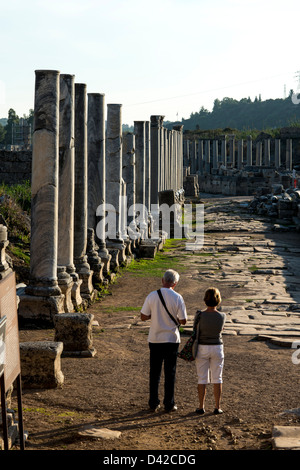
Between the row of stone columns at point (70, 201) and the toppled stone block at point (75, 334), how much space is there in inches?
53.4

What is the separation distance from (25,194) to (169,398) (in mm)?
12146

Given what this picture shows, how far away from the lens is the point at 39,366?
7656 millimetres

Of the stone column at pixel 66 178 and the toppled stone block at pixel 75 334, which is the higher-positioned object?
the stone column at pixel 66 178

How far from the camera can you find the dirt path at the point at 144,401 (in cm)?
621

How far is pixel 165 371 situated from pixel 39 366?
4.59 feet

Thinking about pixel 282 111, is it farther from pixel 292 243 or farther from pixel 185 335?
pixel 185 335

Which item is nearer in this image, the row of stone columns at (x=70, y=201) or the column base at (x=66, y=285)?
the row of stone columns at (x=70, y=201)

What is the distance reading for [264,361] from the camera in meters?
9.05

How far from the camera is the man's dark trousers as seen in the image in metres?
7.11

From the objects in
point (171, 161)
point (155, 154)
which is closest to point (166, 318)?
point (155, 154)

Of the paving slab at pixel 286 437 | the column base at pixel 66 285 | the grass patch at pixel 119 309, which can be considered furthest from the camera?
the grass patch at pixel 119 309

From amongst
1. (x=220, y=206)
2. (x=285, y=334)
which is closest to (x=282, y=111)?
(x=220, y=206)

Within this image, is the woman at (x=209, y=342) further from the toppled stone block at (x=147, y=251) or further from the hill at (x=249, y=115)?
the hill at (x=249, y=115)

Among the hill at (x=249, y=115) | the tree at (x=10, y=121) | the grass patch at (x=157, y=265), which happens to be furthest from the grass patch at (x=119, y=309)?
the hill at (x=249, y=115)
